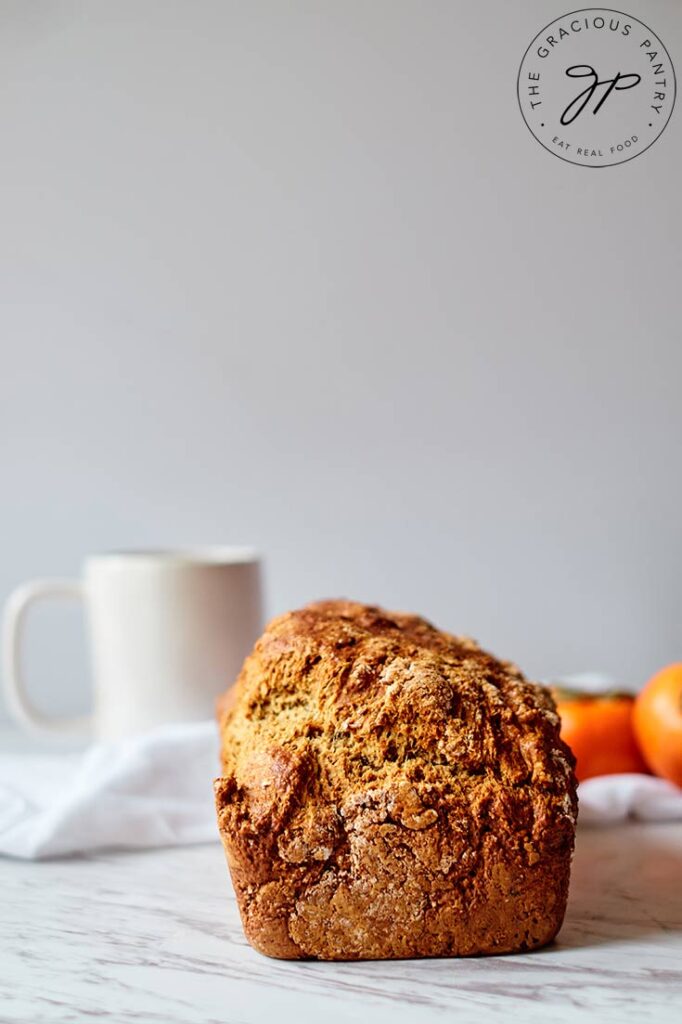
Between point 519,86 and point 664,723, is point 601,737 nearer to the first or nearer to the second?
point 664,723

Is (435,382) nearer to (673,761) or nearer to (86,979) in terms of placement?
(673,761)

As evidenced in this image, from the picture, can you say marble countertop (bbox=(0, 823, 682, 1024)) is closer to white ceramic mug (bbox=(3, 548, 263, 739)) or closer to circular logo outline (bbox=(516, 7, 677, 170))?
white ceramic mug (bbox=(3, 548, 263, 739))

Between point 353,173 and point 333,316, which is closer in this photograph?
point 353,173

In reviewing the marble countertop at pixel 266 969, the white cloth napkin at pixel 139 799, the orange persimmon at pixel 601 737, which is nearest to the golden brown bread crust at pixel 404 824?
the marble countertop at pixel 266 969

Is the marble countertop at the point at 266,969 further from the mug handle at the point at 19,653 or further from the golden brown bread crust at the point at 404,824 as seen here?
the mug handle at the point at 19,653

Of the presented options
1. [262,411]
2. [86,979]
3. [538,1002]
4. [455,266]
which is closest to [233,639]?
[262,411]

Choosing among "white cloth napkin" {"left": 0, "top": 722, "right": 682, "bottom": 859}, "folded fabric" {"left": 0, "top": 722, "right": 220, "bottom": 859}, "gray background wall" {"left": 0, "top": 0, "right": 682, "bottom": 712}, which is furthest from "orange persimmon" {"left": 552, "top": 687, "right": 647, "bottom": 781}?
"folded fabric" {"left": 0, "top": 722, "right": 220, "bottom": 859}

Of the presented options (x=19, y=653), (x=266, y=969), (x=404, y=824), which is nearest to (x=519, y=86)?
(x=404, y=824)
